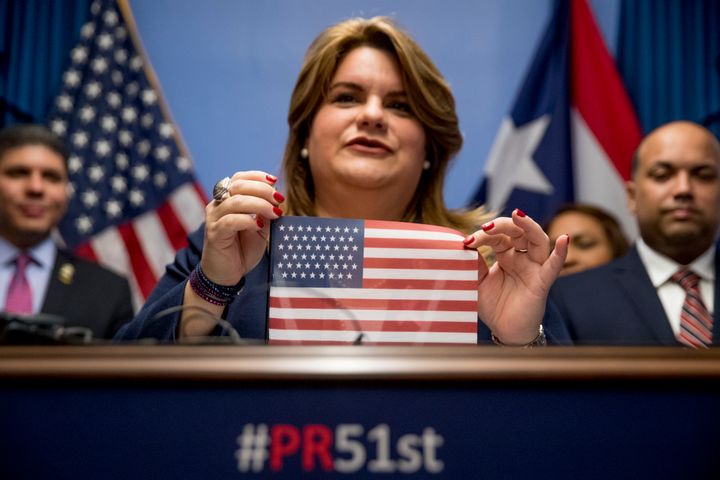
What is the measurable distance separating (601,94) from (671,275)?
1.26 metres

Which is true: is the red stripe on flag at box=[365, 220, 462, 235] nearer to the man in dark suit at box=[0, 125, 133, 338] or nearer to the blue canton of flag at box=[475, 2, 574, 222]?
the man in dark suit at box=[0, 125, 133, 338]

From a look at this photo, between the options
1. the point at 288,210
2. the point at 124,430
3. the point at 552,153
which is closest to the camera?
the point at 124,430

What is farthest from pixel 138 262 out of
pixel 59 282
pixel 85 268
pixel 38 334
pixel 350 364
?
pixel 350 364

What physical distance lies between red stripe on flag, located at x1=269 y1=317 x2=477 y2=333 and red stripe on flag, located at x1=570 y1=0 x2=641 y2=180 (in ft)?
9.25

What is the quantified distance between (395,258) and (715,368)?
747mm

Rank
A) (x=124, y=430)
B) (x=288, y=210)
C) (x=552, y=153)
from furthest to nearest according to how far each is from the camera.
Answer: (x=552, y=153) < (x=288, y=210) < (x=124, y=430)

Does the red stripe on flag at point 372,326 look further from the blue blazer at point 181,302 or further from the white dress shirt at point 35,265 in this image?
the white dress shirt at point 35,265

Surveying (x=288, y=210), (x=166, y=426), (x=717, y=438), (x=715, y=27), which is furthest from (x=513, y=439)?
(x=715, y=27)

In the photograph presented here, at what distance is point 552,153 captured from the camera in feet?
13.9

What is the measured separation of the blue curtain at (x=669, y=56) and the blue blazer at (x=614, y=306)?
1.22m

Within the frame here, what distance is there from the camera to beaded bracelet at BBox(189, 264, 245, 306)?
1.68m

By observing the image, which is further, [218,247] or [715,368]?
[218,247]

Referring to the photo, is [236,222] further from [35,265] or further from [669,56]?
[669,56]

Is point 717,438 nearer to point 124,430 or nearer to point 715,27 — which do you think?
point 124,430
